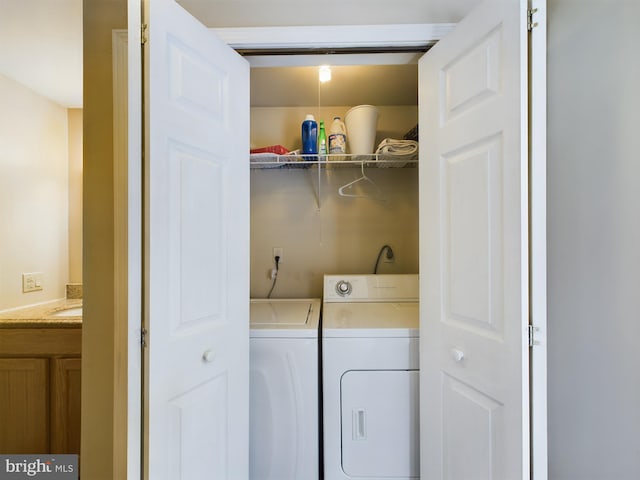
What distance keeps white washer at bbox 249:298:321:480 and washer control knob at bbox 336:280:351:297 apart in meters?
0.73

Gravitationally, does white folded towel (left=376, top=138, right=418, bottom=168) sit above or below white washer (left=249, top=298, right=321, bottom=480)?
above

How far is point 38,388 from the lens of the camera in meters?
1.72

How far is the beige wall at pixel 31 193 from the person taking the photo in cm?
186

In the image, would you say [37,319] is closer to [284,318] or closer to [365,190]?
[284,318]

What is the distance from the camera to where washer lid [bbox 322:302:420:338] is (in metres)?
1.34

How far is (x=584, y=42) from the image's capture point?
2.81 feet

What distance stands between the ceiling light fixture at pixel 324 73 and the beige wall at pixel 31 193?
2.08 meters

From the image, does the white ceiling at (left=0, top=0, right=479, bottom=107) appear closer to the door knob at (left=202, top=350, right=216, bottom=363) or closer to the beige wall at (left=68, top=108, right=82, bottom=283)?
the beige wall at (left=68, top=108, right=82, bottom=283)

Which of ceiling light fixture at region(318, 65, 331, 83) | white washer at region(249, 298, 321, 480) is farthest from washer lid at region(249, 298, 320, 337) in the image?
ceiling light fixture at region(318, 65, 331, 83)

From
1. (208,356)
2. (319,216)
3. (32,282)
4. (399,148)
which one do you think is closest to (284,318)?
(208,356)

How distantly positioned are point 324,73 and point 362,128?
0.43 m

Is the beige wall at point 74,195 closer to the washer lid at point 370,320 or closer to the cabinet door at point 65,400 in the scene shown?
the cabinet door at point 65,400

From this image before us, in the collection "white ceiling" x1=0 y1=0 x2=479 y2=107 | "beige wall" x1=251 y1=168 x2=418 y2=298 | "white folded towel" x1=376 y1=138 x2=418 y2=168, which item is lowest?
"beige wall" x1=251 y1=168 x2=418 y2=298

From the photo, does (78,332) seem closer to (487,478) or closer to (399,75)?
(487,478)
